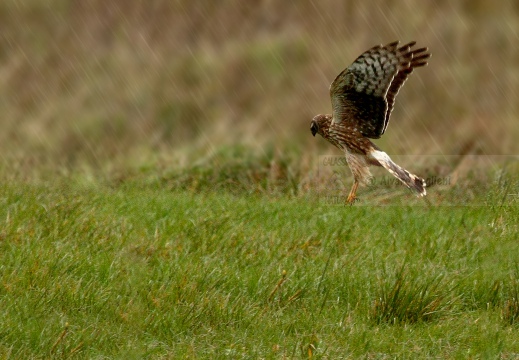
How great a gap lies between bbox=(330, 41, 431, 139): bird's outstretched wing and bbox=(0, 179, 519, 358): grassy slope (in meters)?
0.76

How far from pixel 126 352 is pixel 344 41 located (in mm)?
9496

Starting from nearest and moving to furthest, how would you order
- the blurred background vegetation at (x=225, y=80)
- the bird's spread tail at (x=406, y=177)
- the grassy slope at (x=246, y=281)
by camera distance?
the grassy slope at (x=246, y=281) < the bird's spread tail at (x=406, y=177) < the blurred background vegetation at (x=225, y=80)

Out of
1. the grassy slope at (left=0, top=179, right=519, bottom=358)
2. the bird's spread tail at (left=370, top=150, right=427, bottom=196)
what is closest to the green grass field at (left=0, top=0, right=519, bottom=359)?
the grassy slope at (left=0, top=179, right=519, bottom=358)

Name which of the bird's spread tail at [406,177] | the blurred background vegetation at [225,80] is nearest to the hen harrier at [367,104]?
the bird's spread tail at [406,177]

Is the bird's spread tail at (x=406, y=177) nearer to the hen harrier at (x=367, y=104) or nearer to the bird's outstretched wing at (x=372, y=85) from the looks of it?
the hen harrier at (x=367, y=104)

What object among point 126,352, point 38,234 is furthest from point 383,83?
point 126,352

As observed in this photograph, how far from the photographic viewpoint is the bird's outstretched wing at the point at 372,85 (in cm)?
799

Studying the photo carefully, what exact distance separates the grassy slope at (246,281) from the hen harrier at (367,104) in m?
0.44

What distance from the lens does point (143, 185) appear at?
34.8 feet

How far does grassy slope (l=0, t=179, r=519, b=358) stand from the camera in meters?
5.98

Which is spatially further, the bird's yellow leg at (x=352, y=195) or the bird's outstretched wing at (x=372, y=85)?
the bird's yellow leg at (x=352, y=195)

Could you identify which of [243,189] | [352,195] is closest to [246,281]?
[352,195]

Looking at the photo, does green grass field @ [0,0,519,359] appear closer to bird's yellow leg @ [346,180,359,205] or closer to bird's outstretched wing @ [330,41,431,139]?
bird's yellow leg @ [346,180,359,205]

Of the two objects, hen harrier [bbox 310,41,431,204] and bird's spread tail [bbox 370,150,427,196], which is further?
bird's spread tail [bbox 370,150,427,196]
